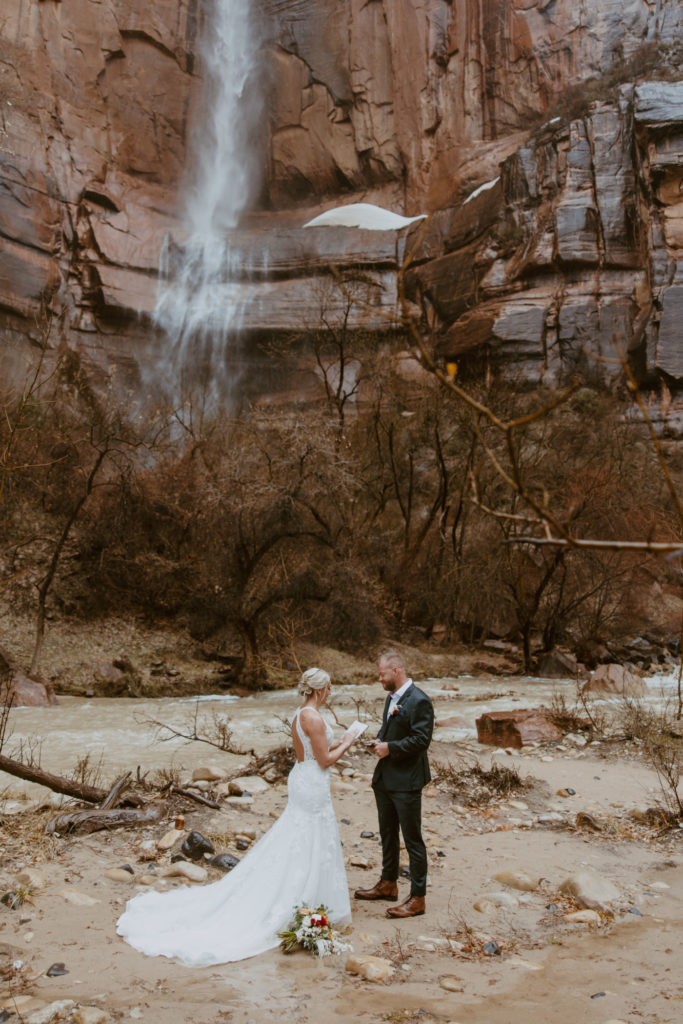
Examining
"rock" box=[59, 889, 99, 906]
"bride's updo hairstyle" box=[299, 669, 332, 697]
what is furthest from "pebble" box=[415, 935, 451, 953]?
"rock" box=[59, 889, 99, 906]

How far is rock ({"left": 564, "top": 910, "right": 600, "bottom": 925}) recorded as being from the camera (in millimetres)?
4328

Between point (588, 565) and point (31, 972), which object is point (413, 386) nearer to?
point (588, 565)

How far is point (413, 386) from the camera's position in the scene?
3025cm

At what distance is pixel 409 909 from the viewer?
4.42 m

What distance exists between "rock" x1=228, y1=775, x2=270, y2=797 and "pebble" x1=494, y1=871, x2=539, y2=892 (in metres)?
2.56

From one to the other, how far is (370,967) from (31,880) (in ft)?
7.01

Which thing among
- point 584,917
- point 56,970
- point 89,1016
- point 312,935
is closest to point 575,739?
point 584,917

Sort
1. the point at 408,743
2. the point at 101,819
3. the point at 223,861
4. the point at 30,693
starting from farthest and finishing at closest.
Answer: the point at 30,693
the point at 101,819
the point at 223,861
the point at 408,743

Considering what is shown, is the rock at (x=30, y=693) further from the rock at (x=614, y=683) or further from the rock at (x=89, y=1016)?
the rock at (x=89, y=1016)

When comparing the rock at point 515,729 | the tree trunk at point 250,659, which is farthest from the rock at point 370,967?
the tree trunk at point 250,659

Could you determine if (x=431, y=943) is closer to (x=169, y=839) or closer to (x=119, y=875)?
(x=119, y=875)

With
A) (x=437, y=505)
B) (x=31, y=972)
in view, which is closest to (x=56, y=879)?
(x=31, y=972)

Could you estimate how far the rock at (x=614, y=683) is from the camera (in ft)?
44.7

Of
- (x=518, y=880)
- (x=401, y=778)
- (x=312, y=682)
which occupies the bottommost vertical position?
(x=518, y=880)
